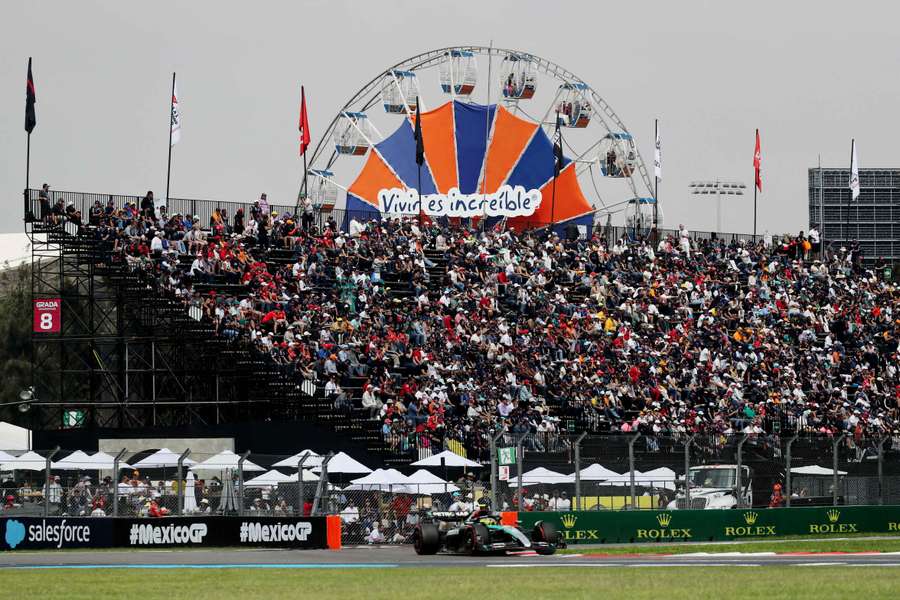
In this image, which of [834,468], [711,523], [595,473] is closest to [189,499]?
[595,473]

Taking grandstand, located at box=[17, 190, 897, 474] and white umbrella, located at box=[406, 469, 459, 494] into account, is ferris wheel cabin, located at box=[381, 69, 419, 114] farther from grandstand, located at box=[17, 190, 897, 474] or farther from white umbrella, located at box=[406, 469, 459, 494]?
white umbrella, located at box=[406, 469, 459, 494]

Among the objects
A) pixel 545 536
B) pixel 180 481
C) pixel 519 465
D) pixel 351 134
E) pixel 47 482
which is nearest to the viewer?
pixel 545 536

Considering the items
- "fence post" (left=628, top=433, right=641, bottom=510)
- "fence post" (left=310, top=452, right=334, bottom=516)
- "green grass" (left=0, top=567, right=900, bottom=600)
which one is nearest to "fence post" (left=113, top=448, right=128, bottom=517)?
"fence post" (left=310, top=452, right=334, bottom=516)

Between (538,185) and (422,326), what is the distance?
1920 centimetres

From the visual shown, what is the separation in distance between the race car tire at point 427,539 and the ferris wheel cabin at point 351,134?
112 feet

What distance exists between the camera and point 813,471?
37375 millimetres

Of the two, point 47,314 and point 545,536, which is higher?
point 47,314

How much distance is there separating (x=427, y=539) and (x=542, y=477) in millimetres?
5045

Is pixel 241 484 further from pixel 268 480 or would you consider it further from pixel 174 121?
pixel 174 121

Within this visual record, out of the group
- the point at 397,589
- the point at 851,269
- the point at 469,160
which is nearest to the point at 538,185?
the point at 469,160

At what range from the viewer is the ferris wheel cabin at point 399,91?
6431 centimetres

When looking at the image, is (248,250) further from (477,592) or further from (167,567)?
(477,592)

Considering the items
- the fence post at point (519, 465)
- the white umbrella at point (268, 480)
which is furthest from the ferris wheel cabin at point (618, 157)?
the white umbrella at point (268, 480)

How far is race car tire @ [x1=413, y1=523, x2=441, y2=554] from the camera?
101ft
